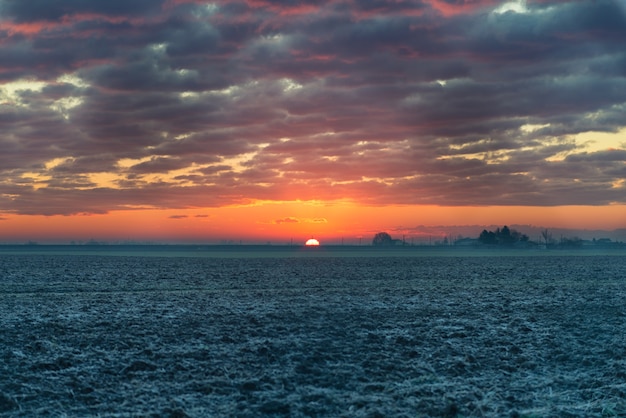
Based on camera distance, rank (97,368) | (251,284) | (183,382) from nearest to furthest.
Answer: (183,382) < (97,368) < (251,284)

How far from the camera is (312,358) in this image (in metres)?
17.7

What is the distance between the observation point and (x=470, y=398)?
14.3m

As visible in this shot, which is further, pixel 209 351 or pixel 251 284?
pixel 251 284

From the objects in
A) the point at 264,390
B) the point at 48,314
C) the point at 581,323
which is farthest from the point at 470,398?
the point at 48,314

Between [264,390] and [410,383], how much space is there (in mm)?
3752

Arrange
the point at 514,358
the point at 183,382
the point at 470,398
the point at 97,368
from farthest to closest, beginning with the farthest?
the point at 514,358
the point at 97,368
the point at 183,382
the point at 470,398

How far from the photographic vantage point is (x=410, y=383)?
611 inches

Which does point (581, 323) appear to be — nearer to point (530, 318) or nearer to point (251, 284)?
point (530, 318)

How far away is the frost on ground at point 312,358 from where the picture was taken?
13820mm

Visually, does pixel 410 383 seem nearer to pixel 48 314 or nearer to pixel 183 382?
pixel 183 382

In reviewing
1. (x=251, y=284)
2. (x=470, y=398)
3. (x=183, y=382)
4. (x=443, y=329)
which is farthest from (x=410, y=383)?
(x=251, y=284)

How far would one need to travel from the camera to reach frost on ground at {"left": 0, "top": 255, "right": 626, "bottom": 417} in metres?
13.8

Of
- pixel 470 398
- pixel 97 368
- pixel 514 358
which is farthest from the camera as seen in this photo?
pixel 514 358

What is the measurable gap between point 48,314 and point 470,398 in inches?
802
